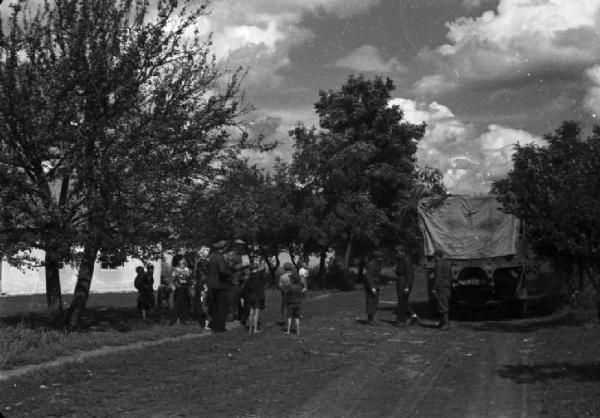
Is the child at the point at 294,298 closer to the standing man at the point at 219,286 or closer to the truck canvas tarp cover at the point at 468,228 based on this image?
the standing man at the point at 219,286

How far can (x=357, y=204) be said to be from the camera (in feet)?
125

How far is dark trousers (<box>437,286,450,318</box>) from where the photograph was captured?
642 inches

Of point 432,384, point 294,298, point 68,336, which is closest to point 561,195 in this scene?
point 432,384

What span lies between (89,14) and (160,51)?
153cm

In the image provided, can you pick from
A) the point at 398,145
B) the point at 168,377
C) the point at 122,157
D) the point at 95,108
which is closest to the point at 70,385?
the point at 168,377

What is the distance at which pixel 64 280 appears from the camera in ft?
114

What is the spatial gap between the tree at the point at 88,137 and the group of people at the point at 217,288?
1.60 m

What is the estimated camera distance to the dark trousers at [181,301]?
16281mm

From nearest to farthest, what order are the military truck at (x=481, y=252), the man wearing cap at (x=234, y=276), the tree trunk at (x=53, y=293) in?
the man wearing cap at (x=234, y=276), the tree trunk at (x=53, y=293), the military truck at (x=481, y=252)

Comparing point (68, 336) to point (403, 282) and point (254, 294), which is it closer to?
point (254, 294)

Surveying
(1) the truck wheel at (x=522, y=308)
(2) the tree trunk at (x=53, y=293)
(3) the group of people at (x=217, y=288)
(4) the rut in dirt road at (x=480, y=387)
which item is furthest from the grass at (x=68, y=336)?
(1) the truck wheel at (x=522, y=308)

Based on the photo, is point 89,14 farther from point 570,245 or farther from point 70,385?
point 570,245

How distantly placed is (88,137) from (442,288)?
335 inches

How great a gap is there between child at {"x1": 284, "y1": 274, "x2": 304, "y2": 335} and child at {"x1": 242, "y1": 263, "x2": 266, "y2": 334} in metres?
0.60
